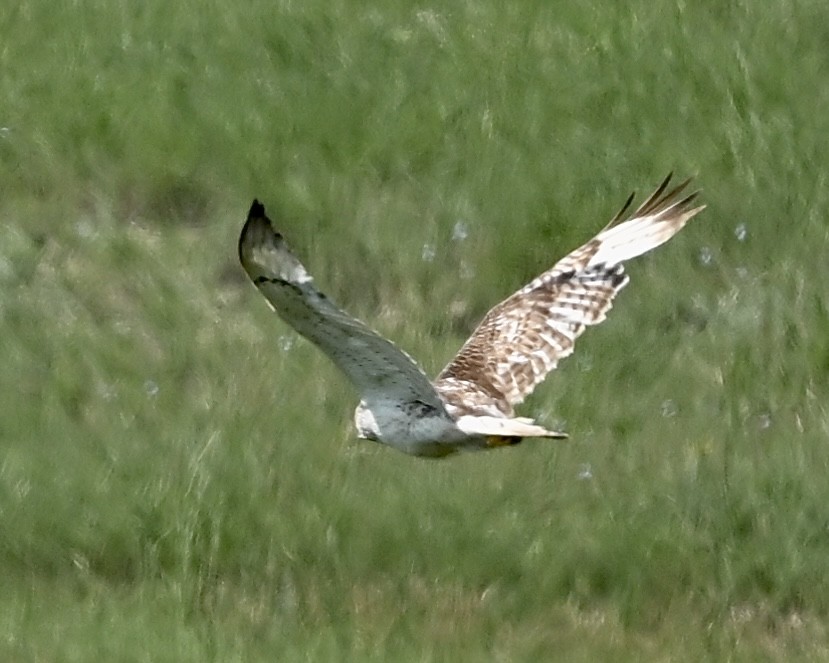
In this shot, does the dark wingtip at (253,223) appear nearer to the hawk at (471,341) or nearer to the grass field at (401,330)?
the hawk at (471,341)

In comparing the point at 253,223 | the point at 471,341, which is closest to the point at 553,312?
the point at 471,341

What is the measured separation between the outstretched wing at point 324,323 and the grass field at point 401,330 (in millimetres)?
833

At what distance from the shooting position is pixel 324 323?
5660 mm

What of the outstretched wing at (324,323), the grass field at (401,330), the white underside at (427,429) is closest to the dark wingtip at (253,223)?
the outstretched wing at (324,323)

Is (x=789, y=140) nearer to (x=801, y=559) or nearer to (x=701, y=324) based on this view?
(x=701, y=324)

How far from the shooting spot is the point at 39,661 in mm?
6438

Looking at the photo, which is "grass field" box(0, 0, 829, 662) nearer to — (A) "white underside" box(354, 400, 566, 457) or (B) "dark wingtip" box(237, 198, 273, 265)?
(A) "white underside" box(354, 400, 566, 457)

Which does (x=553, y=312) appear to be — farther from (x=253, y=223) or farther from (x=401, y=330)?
(x=253, y=223)

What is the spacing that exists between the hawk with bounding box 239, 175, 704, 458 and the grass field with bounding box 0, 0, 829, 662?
0.36 meters

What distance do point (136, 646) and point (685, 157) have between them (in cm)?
408

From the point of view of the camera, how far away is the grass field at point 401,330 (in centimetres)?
703

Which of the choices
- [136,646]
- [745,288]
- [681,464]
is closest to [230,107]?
[745,288]

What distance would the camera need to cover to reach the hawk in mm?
5492

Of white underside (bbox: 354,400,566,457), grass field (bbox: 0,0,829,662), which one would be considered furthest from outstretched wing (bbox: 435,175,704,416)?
white underside (bbox: 354,400,566,457)
